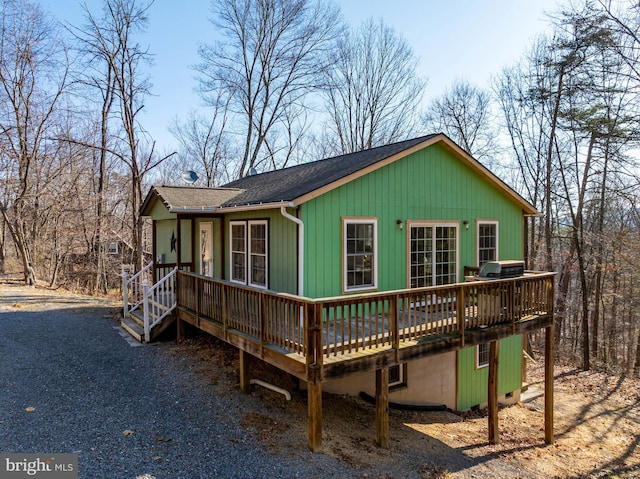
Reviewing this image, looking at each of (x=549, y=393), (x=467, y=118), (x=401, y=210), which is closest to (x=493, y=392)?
(x=549, y=393)

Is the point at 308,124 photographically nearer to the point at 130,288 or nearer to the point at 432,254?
the point at 130,288

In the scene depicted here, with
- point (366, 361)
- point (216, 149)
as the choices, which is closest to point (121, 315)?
point (366, 361)

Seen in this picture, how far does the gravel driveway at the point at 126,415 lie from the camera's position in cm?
476

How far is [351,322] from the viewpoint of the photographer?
6742 millimetres

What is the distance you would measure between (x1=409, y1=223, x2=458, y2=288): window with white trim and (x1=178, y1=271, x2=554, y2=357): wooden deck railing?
4.16ft

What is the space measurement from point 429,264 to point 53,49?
18.4 metres

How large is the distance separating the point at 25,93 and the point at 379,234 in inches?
673

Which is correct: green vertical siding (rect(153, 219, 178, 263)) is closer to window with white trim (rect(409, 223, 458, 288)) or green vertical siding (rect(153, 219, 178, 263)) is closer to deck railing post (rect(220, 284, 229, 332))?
deck railing post (rect(220, 284, 229, 332))

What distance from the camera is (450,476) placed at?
5996 mm

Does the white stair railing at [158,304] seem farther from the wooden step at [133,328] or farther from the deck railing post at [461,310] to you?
the deck railing post at [461,310]

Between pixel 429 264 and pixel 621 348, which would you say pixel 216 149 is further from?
pixel 621 348

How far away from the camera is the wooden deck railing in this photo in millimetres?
5336

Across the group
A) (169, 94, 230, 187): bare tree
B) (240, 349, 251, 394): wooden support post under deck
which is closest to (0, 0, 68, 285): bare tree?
(169, 94, 230, 187): bare tree

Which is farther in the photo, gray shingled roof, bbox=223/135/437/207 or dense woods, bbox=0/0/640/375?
dense woods, bbox=0/0/640/375
